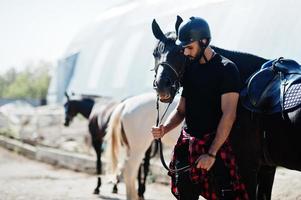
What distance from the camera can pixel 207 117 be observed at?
10.7 feet

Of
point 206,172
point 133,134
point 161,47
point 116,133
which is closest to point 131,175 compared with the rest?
point 133,134

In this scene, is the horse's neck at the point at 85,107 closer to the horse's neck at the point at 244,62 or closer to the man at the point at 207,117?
the horse's neck at the point at 244,62

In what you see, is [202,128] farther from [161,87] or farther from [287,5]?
[287,5]

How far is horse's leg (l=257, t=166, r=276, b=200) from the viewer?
4027 millimetres

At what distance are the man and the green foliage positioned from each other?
66874 mm

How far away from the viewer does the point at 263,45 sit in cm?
1067

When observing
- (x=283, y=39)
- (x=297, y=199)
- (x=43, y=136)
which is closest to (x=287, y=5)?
(x=283, y=39)

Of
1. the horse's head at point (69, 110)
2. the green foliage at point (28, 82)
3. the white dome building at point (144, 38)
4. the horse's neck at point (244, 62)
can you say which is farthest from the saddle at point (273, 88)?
the green foliage at point (28, 82)

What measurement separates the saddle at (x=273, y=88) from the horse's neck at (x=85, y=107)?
307 inches

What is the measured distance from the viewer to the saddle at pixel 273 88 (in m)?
3.71

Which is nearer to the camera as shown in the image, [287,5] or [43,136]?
[287,5]

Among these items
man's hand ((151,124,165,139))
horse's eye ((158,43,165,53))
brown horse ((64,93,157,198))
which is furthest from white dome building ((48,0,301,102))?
man's hand ((151,124,165,139))

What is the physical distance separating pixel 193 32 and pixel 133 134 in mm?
3915

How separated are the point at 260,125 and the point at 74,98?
8534 mm
